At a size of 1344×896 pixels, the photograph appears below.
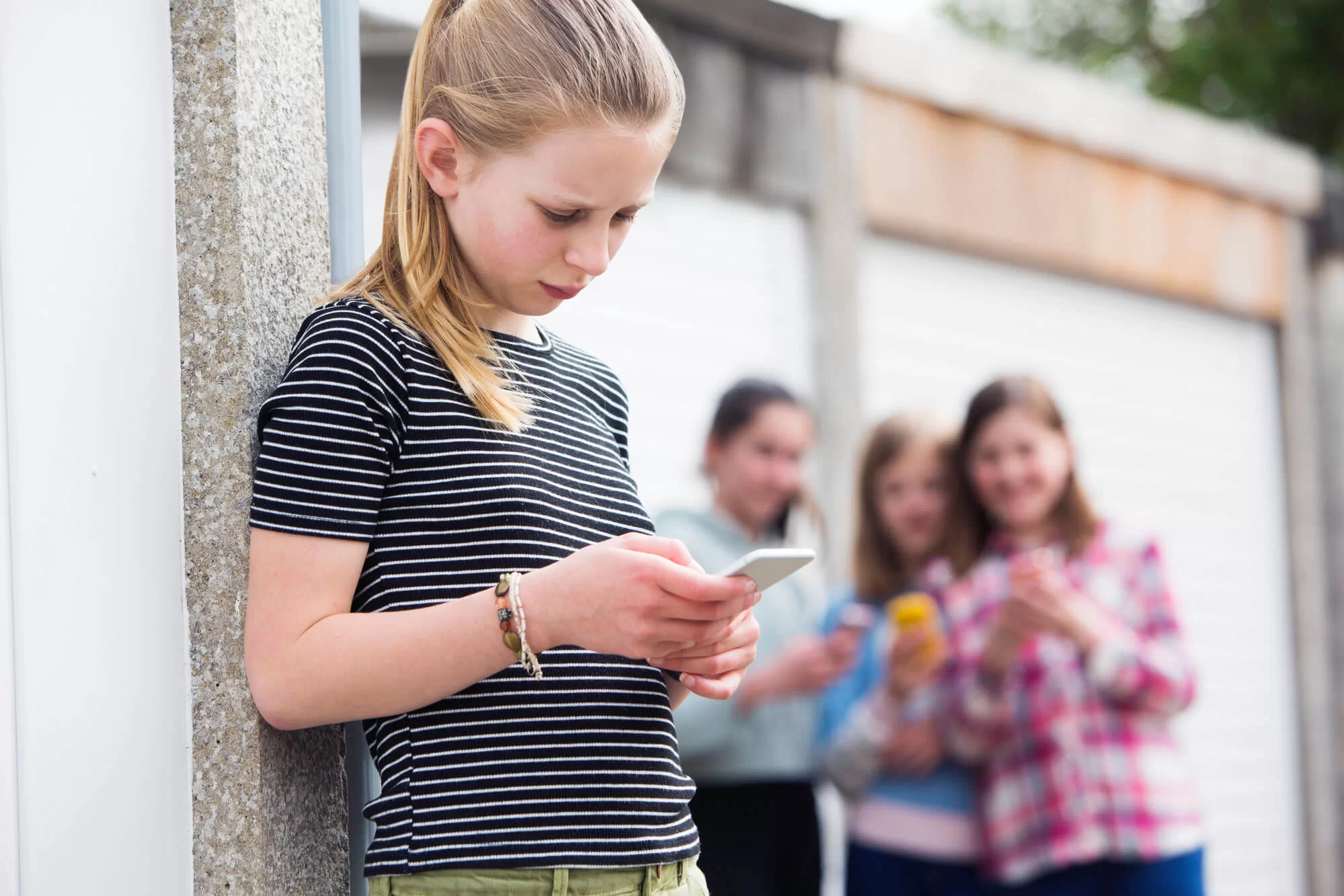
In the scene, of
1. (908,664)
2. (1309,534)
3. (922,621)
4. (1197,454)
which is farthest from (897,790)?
(1309,534)

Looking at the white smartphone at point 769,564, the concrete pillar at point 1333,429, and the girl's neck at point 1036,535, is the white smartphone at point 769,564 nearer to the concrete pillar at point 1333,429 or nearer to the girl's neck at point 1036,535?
the girl's neck at point 1036,535

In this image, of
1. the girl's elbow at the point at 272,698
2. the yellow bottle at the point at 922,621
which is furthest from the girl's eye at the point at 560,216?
the yellow bottle at the point at 922,621

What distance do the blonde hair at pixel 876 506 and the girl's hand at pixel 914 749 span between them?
15.9 inches

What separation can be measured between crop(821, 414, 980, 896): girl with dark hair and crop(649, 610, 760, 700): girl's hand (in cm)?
164

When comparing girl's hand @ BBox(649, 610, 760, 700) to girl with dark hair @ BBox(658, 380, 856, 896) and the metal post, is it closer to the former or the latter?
the metal post

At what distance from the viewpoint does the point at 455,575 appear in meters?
1.15

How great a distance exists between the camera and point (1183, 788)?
294 centimetres

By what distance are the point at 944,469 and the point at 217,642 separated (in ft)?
8.12

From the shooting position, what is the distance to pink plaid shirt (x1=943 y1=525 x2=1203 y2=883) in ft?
9.48

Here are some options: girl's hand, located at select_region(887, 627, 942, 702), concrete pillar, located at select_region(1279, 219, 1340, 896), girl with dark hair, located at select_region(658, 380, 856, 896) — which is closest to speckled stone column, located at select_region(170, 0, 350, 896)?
girl with dark hair, located at select_region(658, 380, 856, 896)

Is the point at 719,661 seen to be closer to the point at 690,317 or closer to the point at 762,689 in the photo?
the point at 762,689

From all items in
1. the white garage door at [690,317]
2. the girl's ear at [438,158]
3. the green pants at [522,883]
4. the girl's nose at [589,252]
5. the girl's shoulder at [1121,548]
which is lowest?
the green pants at [522,883]

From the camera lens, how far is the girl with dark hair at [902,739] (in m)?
3.10

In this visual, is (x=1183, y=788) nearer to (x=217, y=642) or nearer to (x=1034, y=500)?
(x=1034, y=500)
